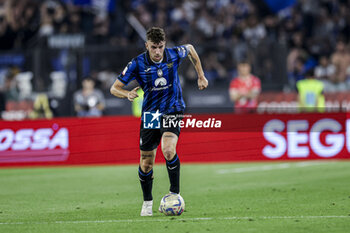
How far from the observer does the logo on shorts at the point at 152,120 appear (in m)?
8.16

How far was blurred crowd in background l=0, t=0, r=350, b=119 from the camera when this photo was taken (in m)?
19.7

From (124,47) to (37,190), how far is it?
8.72 metres

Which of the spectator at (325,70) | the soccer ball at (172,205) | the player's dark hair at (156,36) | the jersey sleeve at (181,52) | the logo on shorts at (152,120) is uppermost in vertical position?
the player's dark hair at (156,36)

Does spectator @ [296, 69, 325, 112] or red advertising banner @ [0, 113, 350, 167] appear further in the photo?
spectator @ [296, 69, 325, 112]

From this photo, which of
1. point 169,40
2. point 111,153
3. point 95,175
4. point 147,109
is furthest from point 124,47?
point 147,109

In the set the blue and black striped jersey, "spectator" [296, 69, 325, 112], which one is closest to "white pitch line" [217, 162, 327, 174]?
"spectator" [296, 69, 325, 112]

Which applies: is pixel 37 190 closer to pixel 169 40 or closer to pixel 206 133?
pixel 206 133

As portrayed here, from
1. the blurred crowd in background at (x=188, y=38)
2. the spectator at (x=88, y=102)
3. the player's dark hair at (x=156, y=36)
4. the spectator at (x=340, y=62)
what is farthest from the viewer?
the spectator at (x=340, y=62)

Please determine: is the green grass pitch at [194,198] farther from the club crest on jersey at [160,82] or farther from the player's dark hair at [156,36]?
the player's dark hair at [156,36]

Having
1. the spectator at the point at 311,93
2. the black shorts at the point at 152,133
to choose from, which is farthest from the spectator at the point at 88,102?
the black shorts at the point at 152,133

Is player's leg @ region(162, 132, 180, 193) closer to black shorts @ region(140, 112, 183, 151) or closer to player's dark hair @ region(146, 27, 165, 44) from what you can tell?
black shorts @ region(140, 112, 183, 151)

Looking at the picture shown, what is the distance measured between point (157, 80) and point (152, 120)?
1.60 feet

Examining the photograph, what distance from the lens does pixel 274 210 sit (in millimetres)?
8516

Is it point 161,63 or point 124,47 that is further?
point 124,47
